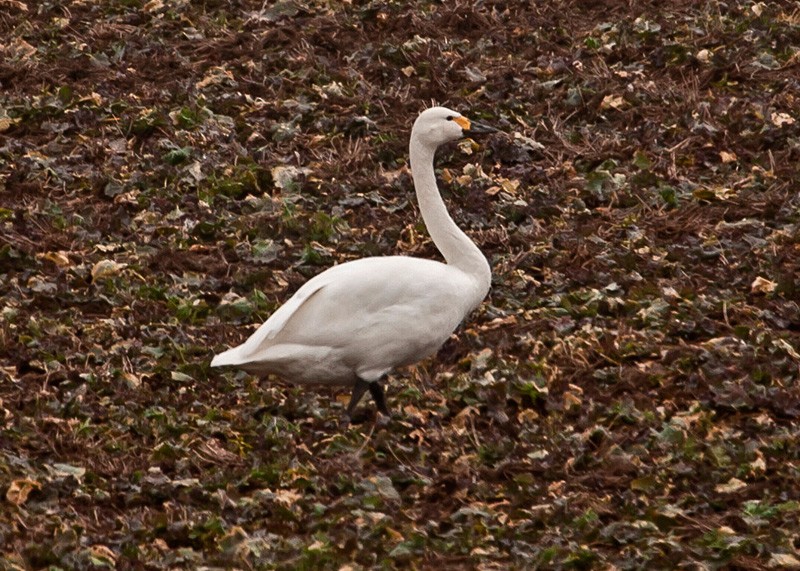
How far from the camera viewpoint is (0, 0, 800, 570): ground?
6934mm

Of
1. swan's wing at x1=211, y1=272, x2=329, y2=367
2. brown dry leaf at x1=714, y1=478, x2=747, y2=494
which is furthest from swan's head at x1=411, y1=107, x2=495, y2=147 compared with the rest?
brown dry leaf at x1=714, y1=478, x2=747, y2=494

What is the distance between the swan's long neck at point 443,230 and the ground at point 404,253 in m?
0.56

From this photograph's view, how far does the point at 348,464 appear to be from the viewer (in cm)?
746

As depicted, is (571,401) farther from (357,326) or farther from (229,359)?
(229,359)

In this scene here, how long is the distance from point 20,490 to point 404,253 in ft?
12.8

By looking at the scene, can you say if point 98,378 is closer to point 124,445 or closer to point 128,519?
point 124,445

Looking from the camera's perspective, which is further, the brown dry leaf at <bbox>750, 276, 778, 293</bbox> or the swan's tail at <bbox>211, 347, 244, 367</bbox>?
the brown dry leaf at <bbox>750, 276, 778, 293</bbox>

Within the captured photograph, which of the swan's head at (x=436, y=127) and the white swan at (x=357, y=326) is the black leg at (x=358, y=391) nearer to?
the white swan at (x=357, y=326)

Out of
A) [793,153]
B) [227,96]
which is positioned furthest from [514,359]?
[227,96]

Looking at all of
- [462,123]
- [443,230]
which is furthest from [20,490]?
[462,123]

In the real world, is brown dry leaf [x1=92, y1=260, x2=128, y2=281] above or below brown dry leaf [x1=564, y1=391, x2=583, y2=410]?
below

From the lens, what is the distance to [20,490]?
7.14m

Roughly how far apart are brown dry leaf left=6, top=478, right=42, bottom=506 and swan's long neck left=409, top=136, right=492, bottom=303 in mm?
2421

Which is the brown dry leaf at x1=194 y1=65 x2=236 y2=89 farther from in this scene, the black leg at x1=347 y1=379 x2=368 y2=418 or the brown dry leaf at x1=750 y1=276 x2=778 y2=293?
the black leg at x1=347 y1=379 x2=368 y2=418
